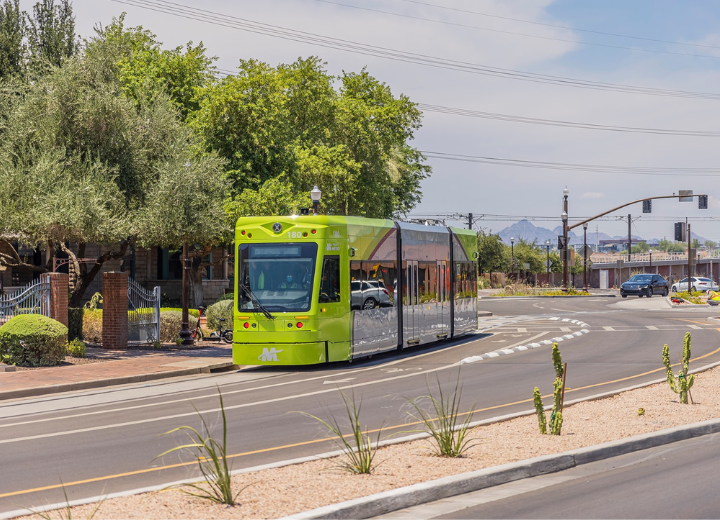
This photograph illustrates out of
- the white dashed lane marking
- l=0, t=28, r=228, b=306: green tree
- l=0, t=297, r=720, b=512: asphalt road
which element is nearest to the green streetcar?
l=0, t=297, r=720, b=512: asphalt road

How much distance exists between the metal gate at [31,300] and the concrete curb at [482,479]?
15921mm

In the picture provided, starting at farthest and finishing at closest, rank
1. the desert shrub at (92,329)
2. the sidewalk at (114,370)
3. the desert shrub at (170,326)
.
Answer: the desert shrub at (170,326)
the desert shrub at (92,329)
the sidewalk at (114,370)

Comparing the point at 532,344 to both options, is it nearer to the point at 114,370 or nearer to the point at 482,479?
the point at 114,370

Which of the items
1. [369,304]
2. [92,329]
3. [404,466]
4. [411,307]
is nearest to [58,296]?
[92,329]

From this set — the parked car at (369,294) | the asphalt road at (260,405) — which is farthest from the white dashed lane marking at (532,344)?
the parked car at (369,294)

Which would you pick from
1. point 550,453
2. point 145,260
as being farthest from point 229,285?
point 550,453

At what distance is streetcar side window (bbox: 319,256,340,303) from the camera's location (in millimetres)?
18672

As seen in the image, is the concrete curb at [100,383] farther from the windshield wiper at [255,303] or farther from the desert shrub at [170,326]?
the desert shrub at [170,326]

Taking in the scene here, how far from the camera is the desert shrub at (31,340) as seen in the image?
19.3 metres

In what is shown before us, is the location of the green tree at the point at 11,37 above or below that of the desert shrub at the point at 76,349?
above

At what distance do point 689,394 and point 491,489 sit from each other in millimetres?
6591

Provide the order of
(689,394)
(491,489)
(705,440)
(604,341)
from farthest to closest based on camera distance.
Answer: (604,341) < (689,394) < (705,440) < (491,489)

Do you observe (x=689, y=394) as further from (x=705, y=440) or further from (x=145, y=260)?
(x=145, y=260)

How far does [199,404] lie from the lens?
14203mm
